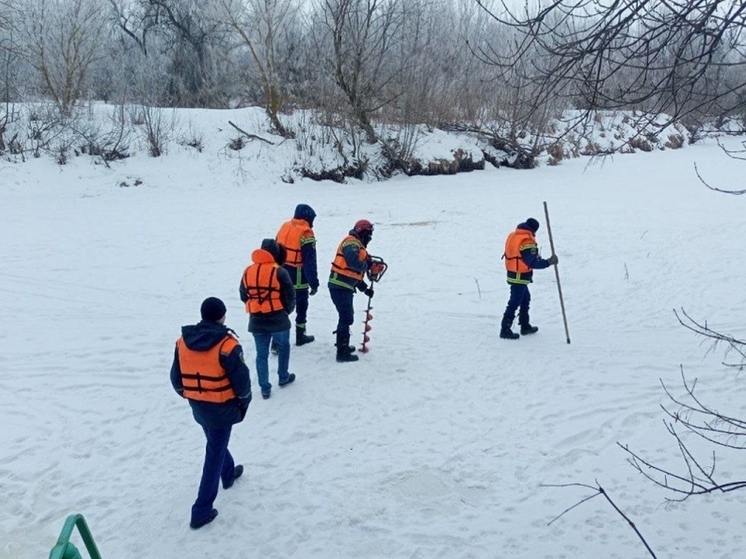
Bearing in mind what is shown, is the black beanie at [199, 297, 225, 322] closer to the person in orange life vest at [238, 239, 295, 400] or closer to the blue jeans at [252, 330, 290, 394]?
the person in orange life vest at [238, 239, 295, 400]

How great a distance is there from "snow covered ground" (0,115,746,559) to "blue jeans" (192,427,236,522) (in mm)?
175

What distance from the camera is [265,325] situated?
250 inches

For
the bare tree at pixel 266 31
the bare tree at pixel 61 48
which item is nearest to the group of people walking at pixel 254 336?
the bare tree at pixel 266 31

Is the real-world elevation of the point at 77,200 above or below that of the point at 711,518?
above

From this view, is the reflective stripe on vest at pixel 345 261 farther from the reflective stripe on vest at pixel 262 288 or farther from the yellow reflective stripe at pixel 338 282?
the reflective stripe on vest at pixel 262 288

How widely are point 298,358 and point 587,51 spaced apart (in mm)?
5354

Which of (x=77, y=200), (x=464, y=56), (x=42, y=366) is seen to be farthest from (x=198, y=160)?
(x=42, y=366)

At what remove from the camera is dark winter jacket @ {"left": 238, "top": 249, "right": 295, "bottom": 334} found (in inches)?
245

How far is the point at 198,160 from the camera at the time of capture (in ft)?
69.4

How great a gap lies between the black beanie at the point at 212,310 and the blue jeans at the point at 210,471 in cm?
86

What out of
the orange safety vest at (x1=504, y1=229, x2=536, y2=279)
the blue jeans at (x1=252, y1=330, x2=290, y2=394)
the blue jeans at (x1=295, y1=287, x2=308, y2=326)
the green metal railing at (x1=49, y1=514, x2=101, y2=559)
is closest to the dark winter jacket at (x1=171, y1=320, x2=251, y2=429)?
the green metal railing at (x1=49, y1=514, x2=101, y2=559)

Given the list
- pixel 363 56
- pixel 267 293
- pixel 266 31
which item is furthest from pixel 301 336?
pixel 266 31

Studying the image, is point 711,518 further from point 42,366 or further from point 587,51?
point 42,366

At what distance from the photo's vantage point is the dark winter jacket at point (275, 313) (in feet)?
20.4
